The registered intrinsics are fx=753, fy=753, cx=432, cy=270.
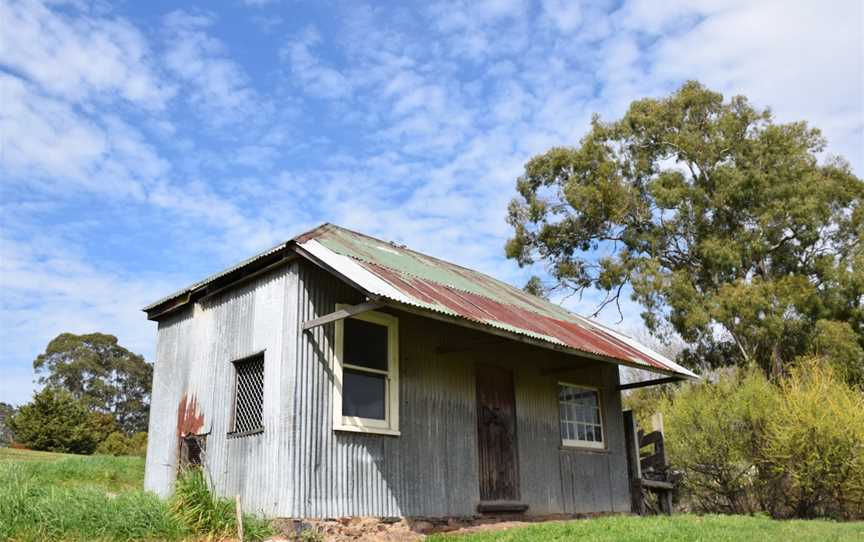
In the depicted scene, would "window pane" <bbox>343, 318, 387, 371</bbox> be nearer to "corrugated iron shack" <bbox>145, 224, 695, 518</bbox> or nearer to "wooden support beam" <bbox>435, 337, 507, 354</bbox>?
"corrugated iron shack" <bbox>145, 224, 695, 518</bbox>

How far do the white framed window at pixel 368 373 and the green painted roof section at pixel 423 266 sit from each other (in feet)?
3.58

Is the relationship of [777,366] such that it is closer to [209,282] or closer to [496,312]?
[496,312]

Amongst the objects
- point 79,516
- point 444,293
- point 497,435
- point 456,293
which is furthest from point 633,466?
point 79,516

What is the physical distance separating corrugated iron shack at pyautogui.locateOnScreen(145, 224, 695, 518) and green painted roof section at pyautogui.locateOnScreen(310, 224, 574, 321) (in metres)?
0.08

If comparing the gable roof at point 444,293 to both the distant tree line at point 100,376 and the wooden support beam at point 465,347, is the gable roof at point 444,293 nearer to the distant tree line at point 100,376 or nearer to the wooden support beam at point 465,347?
the wooden support beam at point 465,347

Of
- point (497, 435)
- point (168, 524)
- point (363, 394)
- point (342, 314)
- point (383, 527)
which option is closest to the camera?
point (168, 524)


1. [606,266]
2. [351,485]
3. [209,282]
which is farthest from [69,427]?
[351,485]

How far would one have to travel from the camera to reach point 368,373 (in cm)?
1096

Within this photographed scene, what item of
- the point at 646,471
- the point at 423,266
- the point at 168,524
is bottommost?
the point at 168,524

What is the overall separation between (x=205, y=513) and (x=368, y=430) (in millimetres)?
2415

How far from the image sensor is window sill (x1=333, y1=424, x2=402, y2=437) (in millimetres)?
10266

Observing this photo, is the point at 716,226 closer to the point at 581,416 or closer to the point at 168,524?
the point at 581,416

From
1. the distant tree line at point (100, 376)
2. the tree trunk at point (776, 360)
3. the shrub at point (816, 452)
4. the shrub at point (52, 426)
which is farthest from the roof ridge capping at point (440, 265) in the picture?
the distant tree line at point (100, 376)

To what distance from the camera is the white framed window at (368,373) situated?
1059cm
